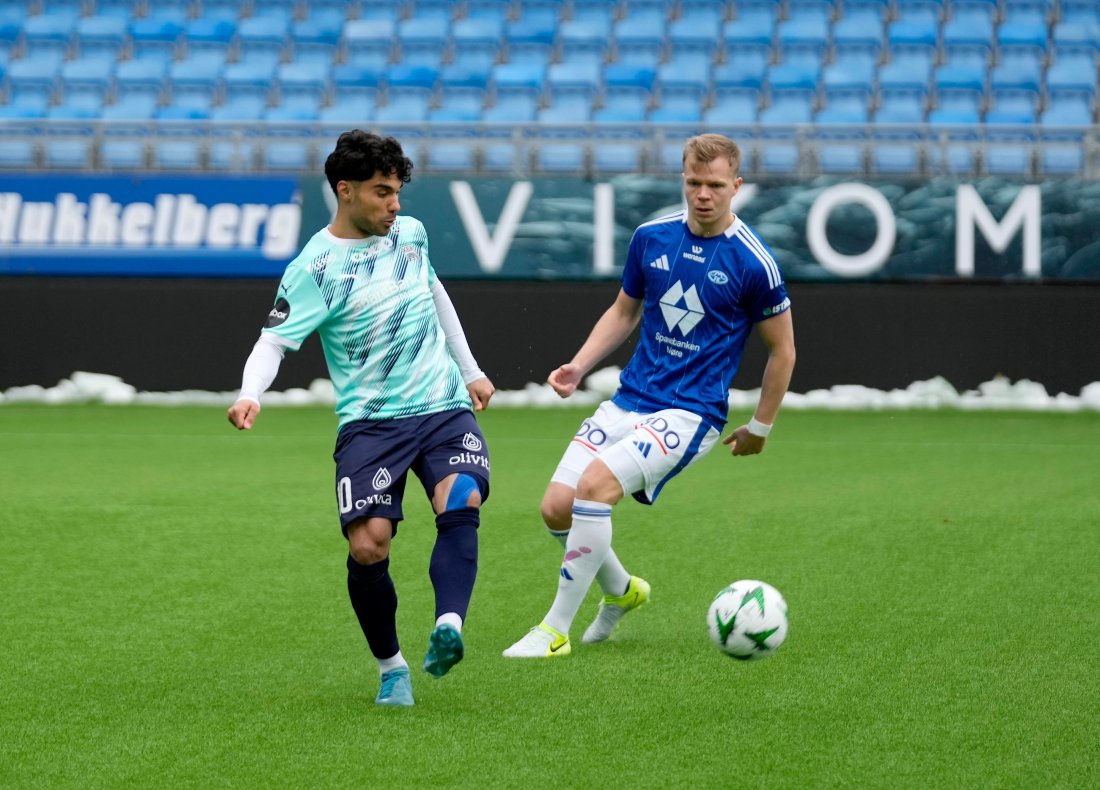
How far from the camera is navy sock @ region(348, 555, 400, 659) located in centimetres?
501

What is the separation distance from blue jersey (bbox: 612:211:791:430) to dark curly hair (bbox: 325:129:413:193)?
1.27m

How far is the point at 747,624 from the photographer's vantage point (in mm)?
5316

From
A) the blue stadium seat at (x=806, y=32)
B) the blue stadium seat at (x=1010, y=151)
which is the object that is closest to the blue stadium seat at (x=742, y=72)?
the blue stadium seat at (x=806, y=32)

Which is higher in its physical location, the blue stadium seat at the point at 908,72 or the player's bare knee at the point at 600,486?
the blue stadium seat at the point at 908,72

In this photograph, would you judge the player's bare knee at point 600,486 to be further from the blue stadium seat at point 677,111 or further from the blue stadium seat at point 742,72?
the blue stadium seat at point 742,72

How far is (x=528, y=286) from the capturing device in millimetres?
16266

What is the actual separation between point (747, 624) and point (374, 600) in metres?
1.24

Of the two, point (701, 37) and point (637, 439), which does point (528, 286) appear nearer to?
point (701, 37)

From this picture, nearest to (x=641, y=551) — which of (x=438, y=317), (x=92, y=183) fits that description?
(x=438, y=317)

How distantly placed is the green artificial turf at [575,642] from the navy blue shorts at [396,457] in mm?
650

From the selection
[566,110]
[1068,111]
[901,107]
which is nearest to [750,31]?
[901,107]

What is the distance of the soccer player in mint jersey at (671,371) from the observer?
5828 mm

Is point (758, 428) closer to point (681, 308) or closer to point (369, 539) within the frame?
point (681, 308)

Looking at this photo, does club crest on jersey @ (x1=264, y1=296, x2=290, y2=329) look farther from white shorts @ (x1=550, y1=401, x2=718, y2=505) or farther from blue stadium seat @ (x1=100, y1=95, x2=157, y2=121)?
blue stadium seat @ (x1=100, y1=95, x2=157, y2=121)
